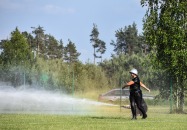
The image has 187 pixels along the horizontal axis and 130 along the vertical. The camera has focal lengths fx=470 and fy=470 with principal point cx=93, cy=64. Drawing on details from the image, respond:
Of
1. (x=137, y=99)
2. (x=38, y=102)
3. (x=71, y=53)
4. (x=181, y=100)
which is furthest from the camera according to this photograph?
(x=71, y=53)

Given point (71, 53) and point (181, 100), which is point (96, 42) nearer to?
point (71, 53)

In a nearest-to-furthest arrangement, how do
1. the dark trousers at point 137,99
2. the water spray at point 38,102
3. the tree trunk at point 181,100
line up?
the dark trousers at point 137,99
the water spray at point 38,102
the tree trunk at point 181,100

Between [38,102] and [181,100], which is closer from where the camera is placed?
[181,100]

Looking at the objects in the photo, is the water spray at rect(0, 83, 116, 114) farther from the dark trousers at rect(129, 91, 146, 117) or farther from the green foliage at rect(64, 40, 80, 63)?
the green foliage at rect(64, 40, 80, 63)

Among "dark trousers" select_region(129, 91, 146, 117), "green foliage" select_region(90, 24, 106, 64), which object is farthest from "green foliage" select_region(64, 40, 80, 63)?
"dark trousers" select_region(129, 91, 146, 117)

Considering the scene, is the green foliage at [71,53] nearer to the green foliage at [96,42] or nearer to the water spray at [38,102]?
the green foliage at [96,42]

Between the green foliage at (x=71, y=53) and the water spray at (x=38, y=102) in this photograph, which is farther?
the green foliage at (x=71, y=53)

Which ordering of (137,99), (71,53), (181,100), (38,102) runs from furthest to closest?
(71,53) < (38,102) < (181,100) < (137,99)

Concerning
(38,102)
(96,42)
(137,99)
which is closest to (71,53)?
(96,42)

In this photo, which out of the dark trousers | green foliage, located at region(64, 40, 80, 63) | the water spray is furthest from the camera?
green foliage, located at region(64, 40, 80, 63)

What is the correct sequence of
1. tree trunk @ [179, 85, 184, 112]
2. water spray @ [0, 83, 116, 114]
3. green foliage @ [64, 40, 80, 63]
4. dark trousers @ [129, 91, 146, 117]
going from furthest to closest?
green foliage @ [64, 40, 80, 63] → tree trunk @ [179, 85, 184, 112] → water spray @ [0, 83, 116, 114] → dark trousers @ [129, 91, 146, 117]

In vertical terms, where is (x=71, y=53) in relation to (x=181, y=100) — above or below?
above

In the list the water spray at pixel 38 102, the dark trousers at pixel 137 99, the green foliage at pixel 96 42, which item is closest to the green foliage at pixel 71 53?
the green foliage at pixel 96 42

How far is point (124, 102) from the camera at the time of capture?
38.3 meters
